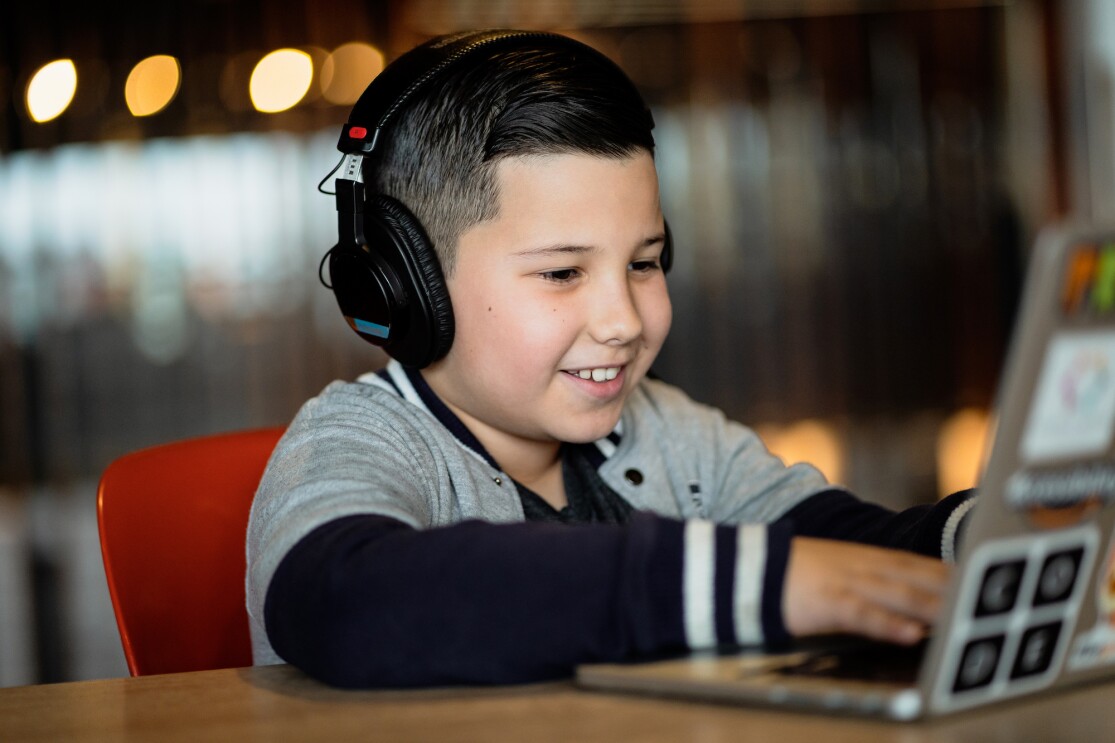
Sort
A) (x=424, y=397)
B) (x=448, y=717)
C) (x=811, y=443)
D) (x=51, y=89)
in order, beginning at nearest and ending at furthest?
(x=448, y=717), (x=424, y=397), (x=51, y=89), (x=811, y=443)

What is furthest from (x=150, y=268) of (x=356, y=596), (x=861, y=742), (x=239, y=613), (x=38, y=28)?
(x=861, y=742)

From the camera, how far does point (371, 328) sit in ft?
3.60

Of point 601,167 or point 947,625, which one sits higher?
point 601,167

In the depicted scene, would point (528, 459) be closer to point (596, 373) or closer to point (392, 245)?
point (596, 373)

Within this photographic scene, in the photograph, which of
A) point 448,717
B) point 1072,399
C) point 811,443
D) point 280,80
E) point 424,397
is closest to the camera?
point 1072,399

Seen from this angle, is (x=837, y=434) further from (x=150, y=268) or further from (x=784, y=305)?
(x=150, y=268)

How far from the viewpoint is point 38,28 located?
343 centimetres

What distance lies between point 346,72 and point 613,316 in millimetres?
2851

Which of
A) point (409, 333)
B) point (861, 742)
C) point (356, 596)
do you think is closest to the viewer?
point (861, 742)

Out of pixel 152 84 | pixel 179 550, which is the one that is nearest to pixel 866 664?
pixel 179 550

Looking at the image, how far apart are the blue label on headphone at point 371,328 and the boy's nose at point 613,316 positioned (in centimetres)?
17

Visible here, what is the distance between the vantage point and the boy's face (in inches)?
42.4

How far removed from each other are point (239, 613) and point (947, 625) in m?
0.81

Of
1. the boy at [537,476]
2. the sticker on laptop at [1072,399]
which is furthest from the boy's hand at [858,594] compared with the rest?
the sticker on laptop at [1072,399]
